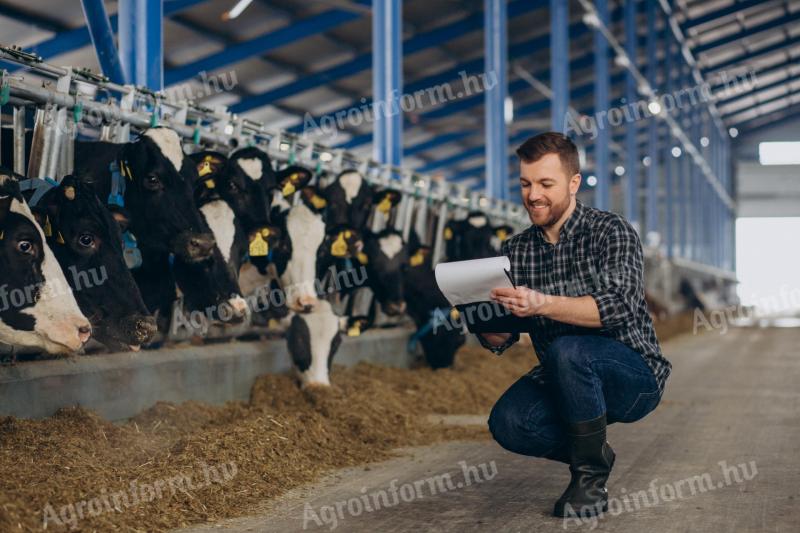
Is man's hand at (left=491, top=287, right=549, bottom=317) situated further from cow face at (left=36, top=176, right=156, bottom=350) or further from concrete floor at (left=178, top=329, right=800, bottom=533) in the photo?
cow face at (left=36, top=176, right=156, bottom=350)

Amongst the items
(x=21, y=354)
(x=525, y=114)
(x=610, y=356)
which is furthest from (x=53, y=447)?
(x=525, y=114)

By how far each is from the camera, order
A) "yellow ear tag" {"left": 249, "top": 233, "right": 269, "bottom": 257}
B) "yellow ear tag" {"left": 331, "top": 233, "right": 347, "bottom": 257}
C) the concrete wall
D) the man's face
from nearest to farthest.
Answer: the man's face < the concrete wall < "yellow ear tag" {"left": 249, "top": 233, "right": 269, "bottom": 257} < "yellow ear tag" {"left": 331, "top": 233, "right": 347, "bottom": 257}

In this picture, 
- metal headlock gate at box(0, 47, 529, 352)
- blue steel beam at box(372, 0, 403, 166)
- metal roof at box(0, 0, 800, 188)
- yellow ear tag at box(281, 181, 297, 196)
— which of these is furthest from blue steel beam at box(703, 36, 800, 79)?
yellow ear tag at box(281, 181, 297, 196)

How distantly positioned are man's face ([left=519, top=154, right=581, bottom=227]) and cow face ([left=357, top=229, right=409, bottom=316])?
4231 millimetres

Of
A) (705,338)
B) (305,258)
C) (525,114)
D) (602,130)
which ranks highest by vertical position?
(525,114)

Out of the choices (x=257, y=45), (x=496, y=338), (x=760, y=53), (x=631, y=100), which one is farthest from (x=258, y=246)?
(x=760, y=53)

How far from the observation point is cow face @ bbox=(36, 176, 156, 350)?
438 cm

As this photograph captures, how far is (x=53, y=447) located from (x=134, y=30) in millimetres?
2995

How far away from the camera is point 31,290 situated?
3988 millimetres

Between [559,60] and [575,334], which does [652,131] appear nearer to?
[559,60]

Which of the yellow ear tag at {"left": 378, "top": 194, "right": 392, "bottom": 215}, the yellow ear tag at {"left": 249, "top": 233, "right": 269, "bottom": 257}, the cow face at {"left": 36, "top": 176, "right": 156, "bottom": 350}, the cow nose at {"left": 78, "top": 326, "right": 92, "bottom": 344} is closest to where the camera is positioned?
the cow nose at {"left": 78, "top": 326, "right": 92, "bottom": 344}

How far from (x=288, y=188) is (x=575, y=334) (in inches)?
122

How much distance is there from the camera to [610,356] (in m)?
3.73

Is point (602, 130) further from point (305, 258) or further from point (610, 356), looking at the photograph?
point (610, 356)
